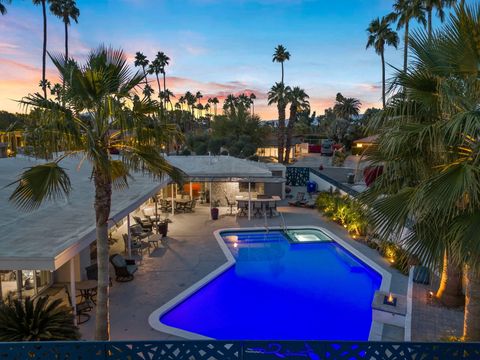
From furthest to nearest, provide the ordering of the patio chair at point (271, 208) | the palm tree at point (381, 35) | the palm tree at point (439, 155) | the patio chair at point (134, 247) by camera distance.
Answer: the palm tree at point (381, 35)
the patio chair at point (271, 208)
the patio chair at point (134, 247)
the palm tree at point (439, 155)

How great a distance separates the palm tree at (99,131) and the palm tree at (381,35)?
40.5 metres

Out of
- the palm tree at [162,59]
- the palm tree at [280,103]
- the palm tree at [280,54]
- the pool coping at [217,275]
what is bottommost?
the pool coping at [217,275]

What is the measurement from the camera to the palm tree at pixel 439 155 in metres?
4.19

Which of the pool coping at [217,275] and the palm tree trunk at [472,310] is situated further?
the pool coping at [217,275]

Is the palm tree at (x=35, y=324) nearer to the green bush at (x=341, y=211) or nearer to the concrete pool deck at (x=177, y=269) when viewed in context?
the concrete pool deck at (x=177, y=269)

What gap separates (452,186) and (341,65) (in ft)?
136

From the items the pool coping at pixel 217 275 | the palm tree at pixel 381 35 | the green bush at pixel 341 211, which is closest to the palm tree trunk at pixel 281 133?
→ the palm tree at pixel 381 35

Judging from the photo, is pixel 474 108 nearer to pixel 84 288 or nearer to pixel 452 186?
pixel 452 186

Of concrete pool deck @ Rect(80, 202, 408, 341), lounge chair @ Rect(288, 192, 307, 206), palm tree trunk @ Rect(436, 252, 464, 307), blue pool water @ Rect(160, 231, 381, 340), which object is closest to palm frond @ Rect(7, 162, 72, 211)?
concrete pool deck @ Rect(80, 202, 408, 341)

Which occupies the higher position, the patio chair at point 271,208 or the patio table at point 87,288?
the patio chair at point 271,208

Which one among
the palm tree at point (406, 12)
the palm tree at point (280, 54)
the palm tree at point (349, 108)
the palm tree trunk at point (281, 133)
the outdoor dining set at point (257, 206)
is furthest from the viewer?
the palm tree at point (349, 108)

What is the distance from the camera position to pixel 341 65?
42.0 meters

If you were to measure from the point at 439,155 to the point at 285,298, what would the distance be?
7.66m

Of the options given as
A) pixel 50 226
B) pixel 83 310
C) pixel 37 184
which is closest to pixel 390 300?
pixel 83 310
